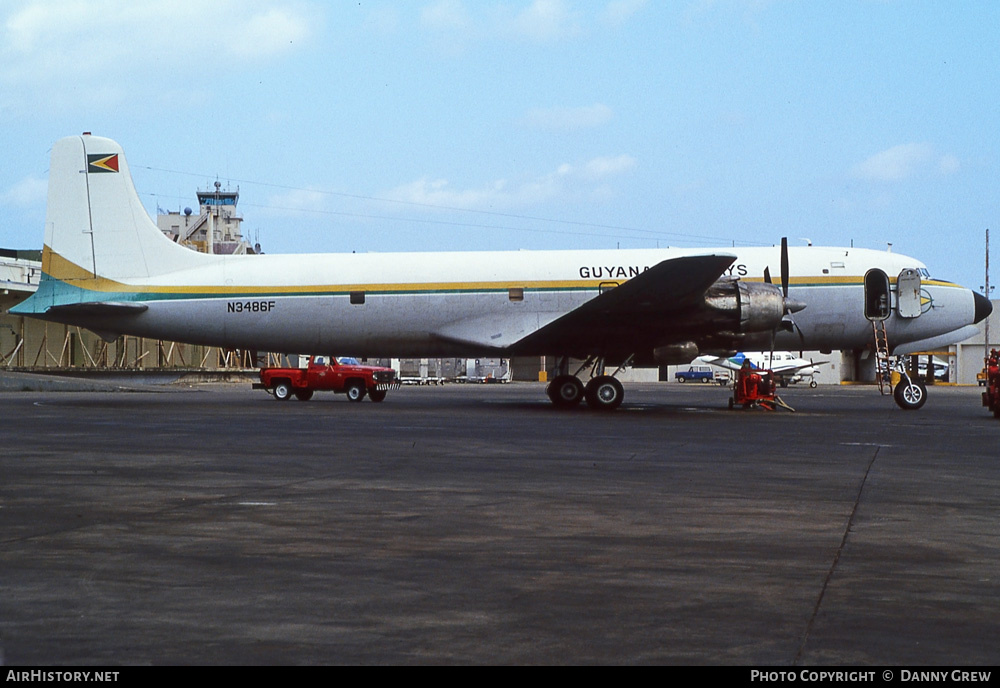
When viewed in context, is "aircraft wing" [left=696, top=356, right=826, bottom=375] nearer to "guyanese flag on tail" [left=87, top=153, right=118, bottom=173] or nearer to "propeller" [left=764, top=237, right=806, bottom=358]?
"propeller" [left=764, top=237, right=806, bottom=358]

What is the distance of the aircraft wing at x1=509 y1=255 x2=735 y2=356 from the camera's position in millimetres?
24578

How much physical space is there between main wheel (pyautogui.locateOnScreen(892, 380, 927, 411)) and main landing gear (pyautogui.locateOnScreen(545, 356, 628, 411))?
8291 millimetres

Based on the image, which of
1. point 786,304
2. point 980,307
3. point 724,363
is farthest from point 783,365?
point 786,304

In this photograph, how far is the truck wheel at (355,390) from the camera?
3584cm

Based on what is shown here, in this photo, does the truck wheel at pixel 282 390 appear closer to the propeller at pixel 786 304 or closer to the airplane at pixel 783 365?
the propeller at pixel 786 304

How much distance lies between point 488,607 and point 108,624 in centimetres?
187

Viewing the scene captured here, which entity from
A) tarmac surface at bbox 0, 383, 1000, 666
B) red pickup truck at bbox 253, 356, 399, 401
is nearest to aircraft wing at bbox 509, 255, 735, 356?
red pickup truck at bbox 253, 356, 399, 401

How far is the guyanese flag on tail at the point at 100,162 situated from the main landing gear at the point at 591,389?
14.5 metres

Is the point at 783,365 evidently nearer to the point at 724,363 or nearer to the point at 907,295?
the point at 724,363

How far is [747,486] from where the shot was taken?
11.1 m

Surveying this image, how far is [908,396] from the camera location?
29.6 metres

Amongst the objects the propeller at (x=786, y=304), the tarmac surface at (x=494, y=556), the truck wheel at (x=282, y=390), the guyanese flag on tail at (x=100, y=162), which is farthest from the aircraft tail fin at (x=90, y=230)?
the propeller at (x=786, y=304)
